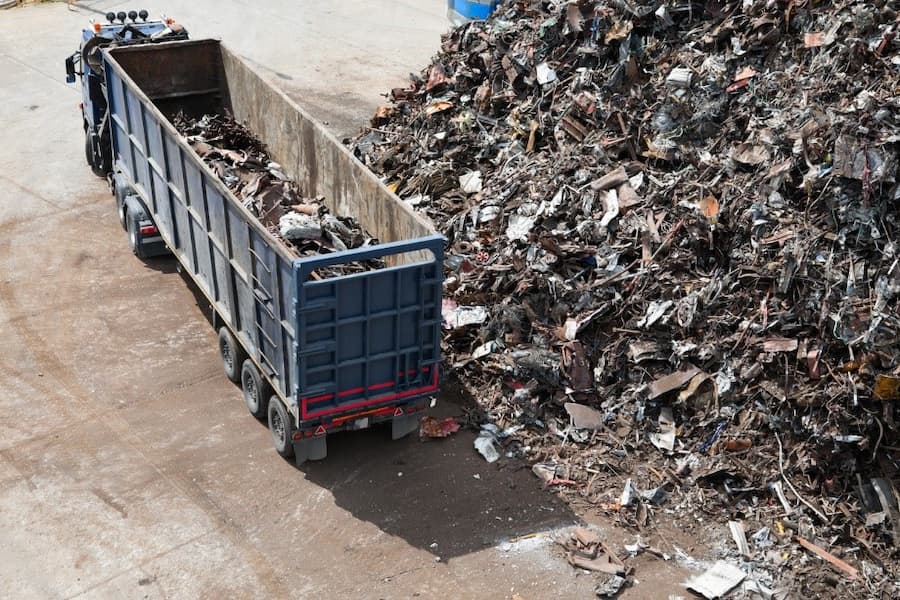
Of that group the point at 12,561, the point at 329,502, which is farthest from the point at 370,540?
the point at 12,561

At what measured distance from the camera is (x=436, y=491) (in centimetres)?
1008

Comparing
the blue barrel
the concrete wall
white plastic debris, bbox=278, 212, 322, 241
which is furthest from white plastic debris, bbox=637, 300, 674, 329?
the blue barrel

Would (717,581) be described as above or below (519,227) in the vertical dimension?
below

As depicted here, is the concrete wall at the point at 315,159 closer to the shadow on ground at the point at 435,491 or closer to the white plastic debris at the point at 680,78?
the shadow on ground at the point at 435,491

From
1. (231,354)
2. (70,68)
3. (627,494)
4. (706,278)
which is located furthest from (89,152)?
(627,494)

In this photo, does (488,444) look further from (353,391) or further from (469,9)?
(469,9)

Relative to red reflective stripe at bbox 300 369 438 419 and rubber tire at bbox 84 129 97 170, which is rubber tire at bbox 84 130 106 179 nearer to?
rubber tire at bbox 84 129 97 170

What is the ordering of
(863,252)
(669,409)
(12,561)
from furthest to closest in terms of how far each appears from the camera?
(669,409), (863,252), (12,561)

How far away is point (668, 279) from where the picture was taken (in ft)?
35.6

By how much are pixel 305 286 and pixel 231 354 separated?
9.27 ft

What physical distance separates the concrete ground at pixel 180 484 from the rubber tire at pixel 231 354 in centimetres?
17

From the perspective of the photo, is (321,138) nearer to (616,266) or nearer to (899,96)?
(616,266)

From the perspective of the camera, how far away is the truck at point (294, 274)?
946 centimetres

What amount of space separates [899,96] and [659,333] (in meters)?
3.40
